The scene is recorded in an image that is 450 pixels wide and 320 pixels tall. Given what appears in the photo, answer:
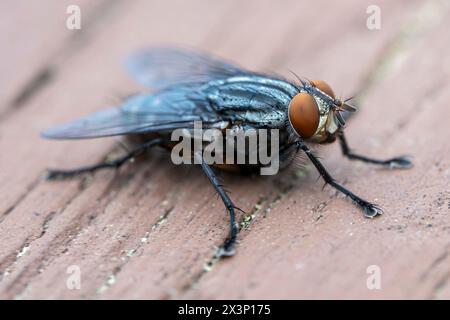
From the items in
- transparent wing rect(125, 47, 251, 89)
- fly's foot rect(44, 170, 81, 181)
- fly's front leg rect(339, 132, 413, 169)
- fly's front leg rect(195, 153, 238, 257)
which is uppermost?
transparent wing rect(125, 47, 251, 89)

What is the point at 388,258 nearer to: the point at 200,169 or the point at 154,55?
the point at 200,169

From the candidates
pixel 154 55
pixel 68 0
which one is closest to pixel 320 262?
pixel 154 55

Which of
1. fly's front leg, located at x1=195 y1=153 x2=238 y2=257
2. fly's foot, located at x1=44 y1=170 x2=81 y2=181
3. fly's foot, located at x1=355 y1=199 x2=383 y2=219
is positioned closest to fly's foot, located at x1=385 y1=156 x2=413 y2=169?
fly's foot, located at x1=355 y1=199 x2=383 y2=219

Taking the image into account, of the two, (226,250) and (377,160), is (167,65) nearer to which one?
(377,160)

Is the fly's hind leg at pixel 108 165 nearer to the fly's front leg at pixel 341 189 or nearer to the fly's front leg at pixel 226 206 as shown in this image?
the fly's front leg at pixel 226 206

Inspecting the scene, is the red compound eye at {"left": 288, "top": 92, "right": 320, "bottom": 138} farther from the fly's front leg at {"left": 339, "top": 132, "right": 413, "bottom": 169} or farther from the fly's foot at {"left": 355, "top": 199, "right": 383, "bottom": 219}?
the fly's foot at {"left": 355, "top": 199, "right": 383, "bottom": 219}

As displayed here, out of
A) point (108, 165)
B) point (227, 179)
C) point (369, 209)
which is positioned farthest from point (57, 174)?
point (369, 209)
